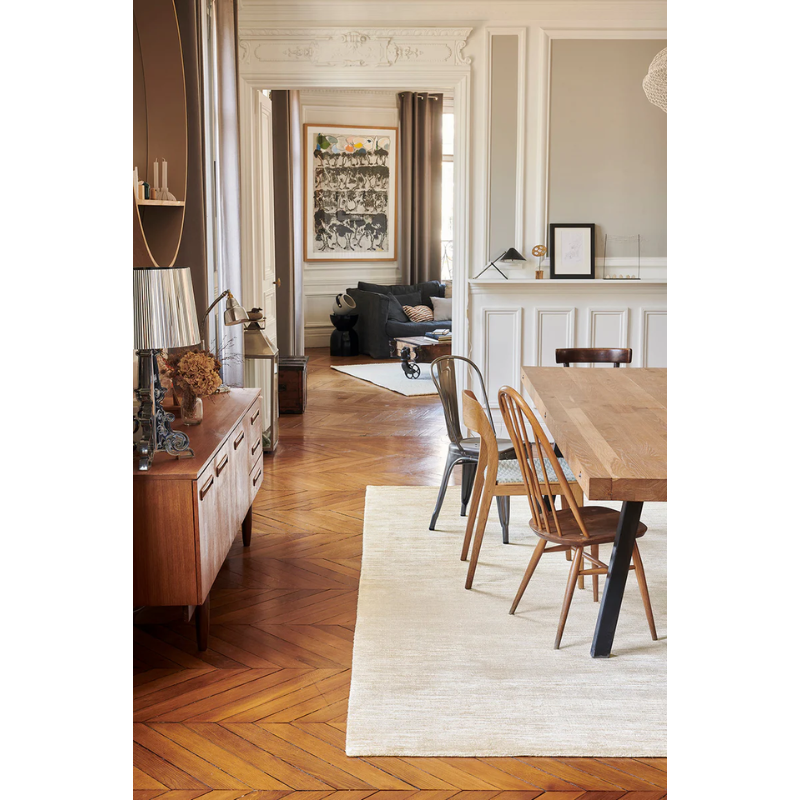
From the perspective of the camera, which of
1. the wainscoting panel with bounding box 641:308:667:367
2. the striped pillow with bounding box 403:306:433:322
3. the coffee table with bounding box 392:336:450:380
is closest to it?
the wainscoting panel with bounding box 641:308:667:367

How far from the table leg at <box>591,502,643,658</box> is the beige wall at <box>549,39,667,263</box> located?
12.7ft

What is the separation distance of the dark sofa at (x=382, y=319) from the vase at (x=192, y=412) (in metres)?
6.75

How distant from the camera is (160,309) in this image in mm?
2654

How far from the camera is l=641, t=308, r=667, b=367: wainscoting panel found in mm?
6242

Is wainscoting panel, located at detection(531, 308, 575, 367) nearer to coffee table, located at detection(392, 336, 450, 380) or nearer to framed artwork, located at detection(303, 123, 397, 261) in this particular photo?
coffee table, located at detection(392, 336, 450, 380)

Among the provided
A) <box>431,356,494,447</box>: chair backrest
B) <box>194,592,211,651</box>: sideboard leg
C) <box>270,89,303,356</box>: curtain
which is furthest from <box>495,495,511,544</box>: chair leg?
<box>270,89,303,356</box>: curtain

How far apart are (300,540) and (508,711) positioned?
5.79ft

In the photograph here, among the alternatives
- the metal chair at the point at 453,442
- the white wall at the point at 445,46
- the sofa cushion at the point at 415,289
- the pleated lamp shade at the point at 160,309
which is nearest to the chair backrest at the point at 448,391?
the metal chair at the point at 453,442

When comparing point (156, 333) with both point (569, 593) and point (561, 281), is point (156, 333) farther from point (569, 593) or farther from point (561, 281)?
point (561, 281)

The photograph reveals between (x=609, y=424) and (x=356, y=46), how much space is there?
399 cm

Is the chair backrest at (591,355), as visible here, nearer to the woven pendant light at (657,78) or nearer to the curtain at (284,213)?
the woven pendant light at (657,78)

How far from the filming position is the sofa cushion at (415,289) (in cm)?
1057

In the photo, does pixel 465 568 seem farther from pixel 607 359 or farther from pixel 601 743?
pixel 607 359

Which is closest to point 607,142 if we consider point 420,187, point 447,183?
point 420,187
